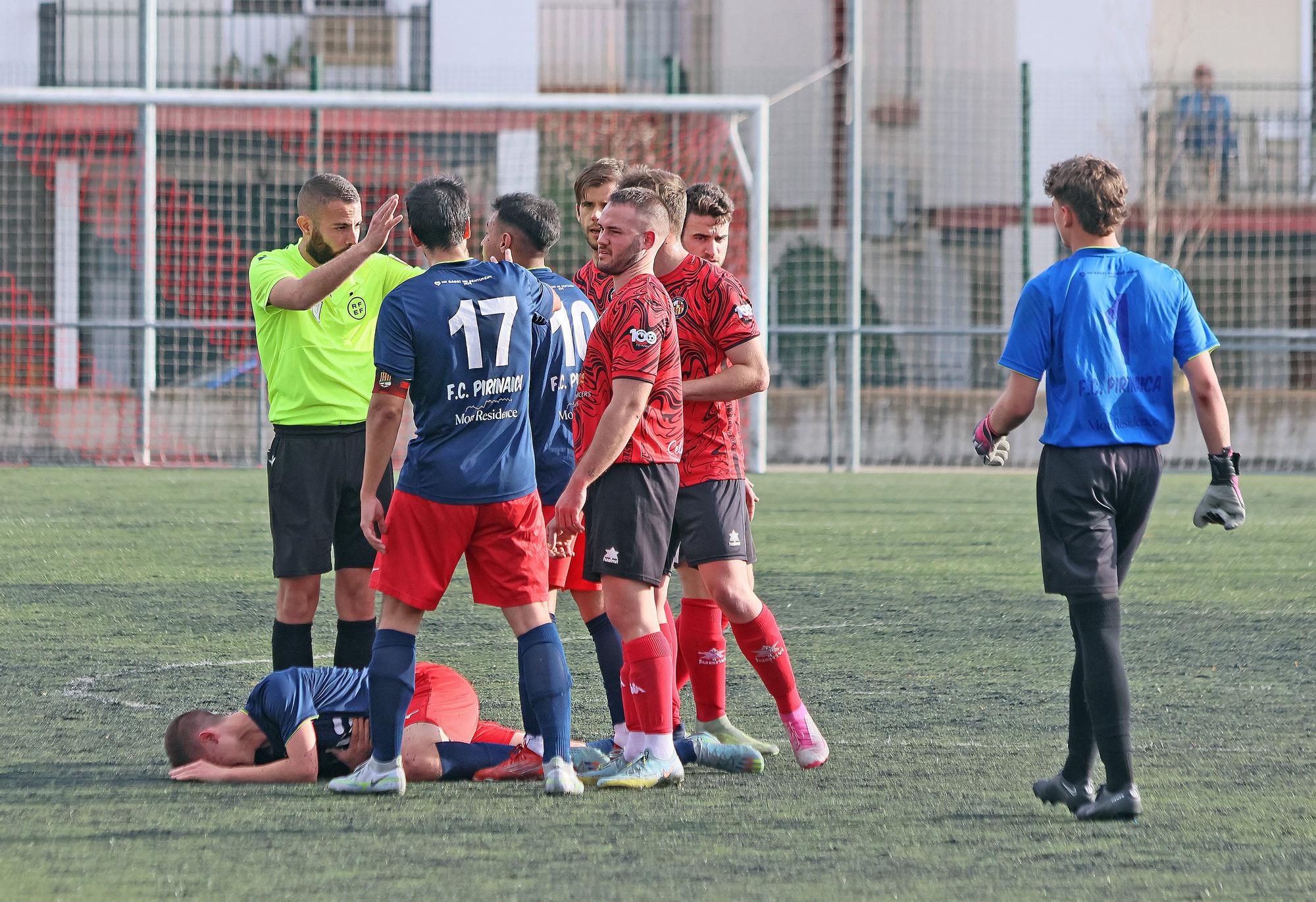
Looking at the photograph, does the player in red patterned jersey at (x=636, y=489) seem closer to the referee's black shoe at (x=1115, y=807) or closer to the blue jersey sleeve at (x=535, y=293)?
the blue jersey sleeve at (x=535, y=293)

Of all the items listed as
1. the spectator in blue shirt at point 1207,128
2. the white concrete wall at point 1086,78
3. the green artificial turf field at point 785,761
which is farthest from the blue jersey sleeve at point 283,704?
the spectator in blue shirt at point 1207,128

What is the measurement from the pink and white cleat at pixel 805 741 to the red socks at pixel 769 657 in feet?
0.11

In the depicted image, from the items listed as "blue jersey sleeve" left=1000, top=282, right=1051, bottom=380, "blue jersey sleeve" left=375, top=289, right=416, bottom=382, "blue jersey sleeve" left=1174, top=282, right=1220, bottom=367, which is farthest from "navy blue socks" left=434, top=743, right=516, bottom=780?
"blue jersey sleeve" left=1174, top=282, right=1220, bottom=367

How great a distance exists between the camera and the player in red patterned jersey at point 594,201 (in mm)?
5199

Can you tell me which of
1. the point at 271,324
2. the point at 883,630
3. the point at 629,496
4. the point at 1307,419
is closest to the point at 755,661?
the point at 629,496

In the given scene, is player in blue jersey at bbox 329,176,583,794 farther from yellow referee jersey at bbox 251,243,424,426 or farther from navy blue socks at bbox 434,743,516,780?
yellow referee jersey at bbox 251,243,424,426

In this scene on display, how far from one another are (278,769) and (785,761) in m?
1.45

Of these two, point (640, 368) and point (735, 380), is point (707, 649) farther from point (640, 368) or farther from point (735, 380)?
point (640, 368)

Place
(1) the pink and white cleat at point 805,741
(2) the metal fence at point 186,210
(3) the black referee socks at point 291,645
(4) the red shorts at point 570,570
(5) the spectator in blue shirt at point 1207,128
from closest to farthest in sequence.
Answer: (1) the pink and white cleat at point 805,741, (4) the red shorts at point 570,570, (3) the black referee socks at point 291,645, (2) the metal fence at point 186,210, (5) the spectator in blue shirt at point 1207,128

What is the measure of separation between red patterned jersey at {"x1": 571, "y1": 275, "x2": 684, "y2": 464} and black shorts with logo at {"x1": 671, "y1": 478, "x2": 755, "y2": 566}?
0.20 meters

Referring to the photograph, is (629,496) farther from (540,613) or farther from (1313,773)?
(1313,773)

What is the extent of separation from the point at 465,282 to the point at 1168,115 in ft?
69.8

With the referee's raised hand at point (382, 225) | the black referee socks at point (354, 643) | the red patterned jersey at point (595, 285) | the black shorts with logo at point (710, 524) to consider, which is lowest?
the black referee socks at point (354, 643)

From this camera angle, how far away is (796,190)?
21859 millimetres
